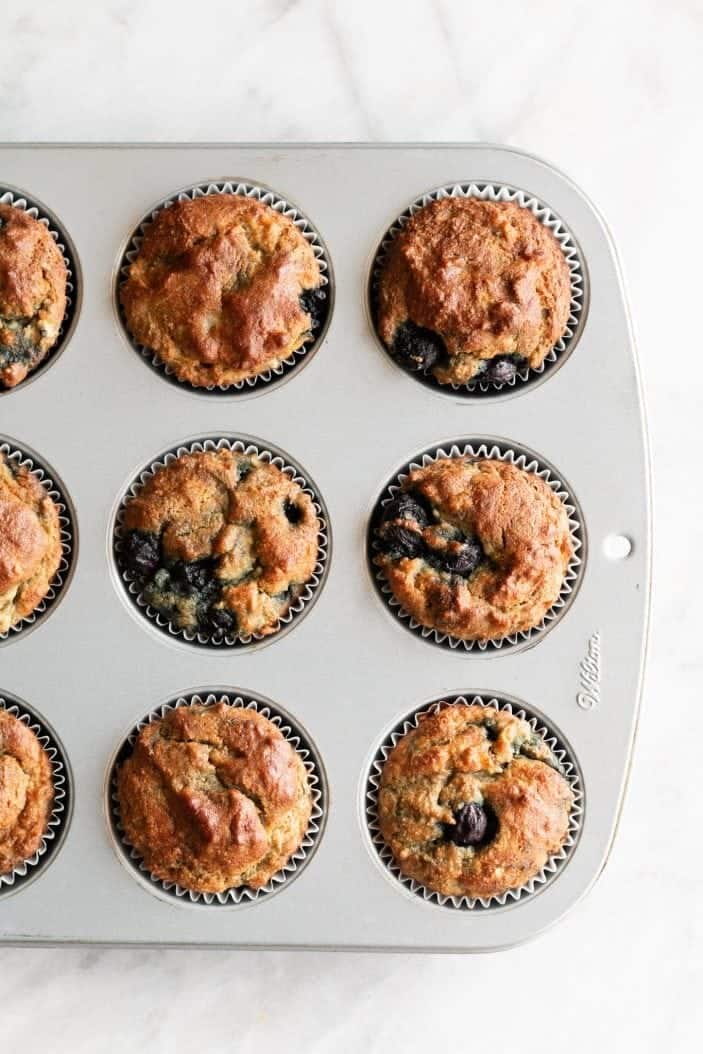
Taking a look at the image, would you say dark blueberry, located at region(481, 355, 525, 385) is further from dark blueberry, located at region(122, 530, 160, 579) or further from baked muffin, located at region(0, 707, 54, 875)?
baked muffin, located at region(0, 707, 54, 875)

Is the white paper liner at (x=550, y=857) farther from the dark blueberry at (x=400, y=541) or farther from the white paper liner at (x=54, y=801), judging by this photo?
the white paper liner at (x=54, y=801)

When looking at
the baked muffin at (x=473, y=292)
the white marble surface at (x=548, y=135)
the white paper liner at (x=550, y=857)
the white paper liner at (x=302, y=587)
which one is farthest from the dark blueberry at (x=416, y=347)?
the white paper liner at (x=550, y=857)

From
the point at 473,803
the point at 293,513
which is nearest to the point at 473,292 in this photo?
the point at 293,513

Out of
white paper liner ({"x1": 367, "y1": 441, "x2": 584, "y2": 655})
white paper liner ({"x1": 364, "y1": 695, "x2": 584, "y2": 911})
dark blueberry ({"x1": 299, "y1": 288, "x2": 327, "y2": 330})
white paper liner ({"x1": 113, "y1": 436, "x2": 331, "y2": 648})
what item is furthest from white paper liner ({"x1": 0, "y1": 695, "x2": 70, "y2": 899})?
dark blueberry ({"x1": 299, "y1": 288, "x2": 327, "y2": 330})

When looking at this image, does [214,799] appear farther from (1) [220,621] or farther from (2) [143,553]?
(2) [143,553]

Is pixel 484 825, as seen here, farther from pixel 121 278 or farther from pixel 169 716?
pixel 121 278

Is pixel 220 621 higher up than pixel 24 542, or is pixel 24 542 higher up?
pixel 24 542
